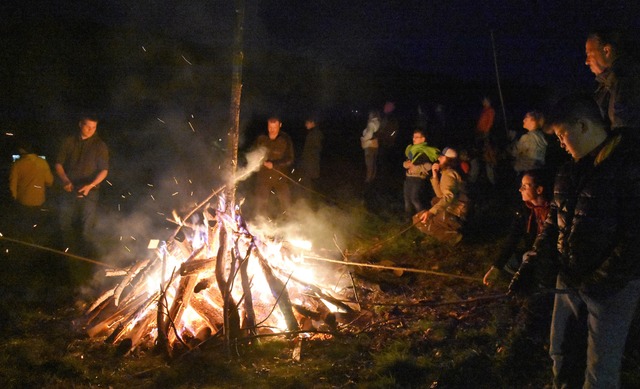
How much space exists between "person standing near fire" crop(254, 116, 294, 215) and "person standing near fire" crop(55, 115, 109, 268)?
2852 millimetres

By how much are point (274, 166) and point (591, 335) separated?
6.41 meters

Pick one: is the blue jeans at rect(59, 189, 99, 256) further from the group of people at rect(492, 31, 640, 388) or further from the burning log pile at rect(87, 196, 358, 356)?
the group of people at rect(492, 31, 640, 388)

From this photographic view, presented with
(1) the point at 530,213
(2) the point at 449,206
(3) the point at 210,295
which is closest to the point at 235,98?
(3) the point at 210,295

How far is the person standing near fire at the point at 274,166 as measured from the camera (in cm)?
873

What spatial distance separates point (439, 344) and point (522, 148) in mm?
4248

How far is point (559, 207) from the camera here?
10.3 feet

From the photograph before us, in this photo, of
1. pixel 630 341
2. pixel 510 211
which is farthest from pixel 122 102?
pixel 630 341

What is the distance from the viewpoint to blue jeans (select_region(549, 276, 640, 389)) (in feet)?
9.37

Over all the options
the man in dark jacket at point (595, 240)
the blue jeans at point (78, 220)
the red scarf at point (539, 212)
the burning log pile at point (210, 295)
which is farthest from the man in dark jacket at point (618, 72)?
the blue jeans at point (78, 220)

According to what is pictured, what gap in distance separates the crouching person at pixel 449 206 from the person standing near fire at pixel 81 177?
4650mm

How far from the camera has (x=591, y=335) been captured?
2973mm

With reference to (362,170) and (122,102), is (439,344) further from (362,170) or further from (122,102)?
(122,102)

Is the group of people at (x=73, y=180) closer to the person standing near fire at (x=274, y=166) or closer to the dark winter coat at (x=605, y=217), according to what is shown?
the person standing near fire at (x=274, y=166)

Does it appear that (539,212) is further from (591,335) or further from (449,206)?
(449,206)
